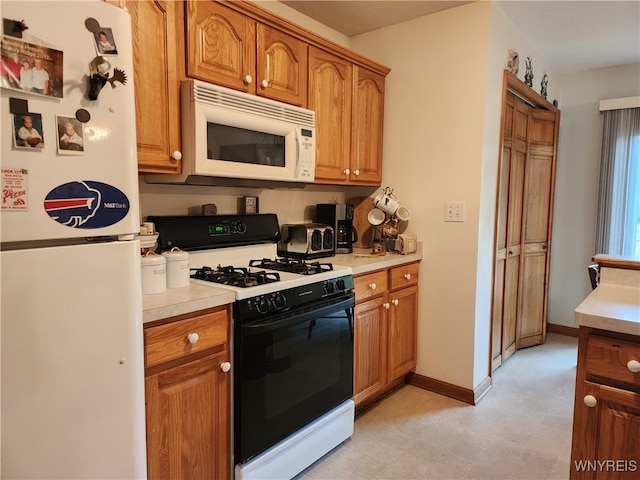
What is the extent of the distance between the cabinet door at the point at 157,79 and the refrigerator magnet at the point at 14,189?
2.29ft

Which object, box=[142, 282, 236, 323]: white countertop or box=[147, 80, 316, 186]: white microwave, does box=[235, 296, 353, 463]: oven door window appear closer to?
box=[142, 282, 236, 323]: white countertop

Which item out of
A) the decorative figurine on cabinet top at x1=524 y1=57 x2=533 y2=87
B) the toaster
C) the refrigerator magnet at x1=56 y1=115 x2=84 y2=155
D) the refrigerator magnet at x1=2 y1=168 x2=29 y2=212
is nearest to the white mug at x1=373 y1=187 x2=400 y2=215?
the toaster

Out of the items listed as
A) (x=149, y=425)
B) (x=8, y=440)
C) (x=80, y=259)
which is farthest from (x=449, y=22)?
(x=8, y=440)

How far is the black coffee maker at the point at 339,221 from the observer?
2.71 meters

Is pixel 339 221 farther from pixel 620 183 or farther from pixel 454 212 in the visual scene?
pixel 620 183

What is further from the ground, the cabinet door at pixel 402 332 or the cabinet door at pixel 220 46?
the cabinet door at pixel 220 46

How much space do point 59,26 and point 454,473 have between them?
227 centimetres

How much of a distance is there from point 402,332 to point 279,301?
4.13ft

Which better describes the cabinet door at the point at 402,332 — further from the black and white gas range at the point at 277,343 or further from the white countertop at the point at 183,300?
the white countertop at the point at 183,300

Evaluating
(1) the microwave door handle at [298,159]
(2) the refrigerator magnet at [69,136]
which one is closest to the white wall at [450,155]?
(1) the microwave door handle at [298,159]

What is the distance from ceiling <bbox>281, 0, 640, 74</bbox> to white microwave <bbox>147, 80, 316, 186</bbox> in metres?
0.87

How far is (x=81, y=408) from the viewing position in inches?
43.5

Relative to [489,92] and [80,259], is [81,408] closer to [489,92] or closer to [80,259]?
[80,259]

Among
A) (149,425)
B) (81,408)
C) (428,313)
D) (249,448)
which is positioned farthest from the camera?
(428,313)
